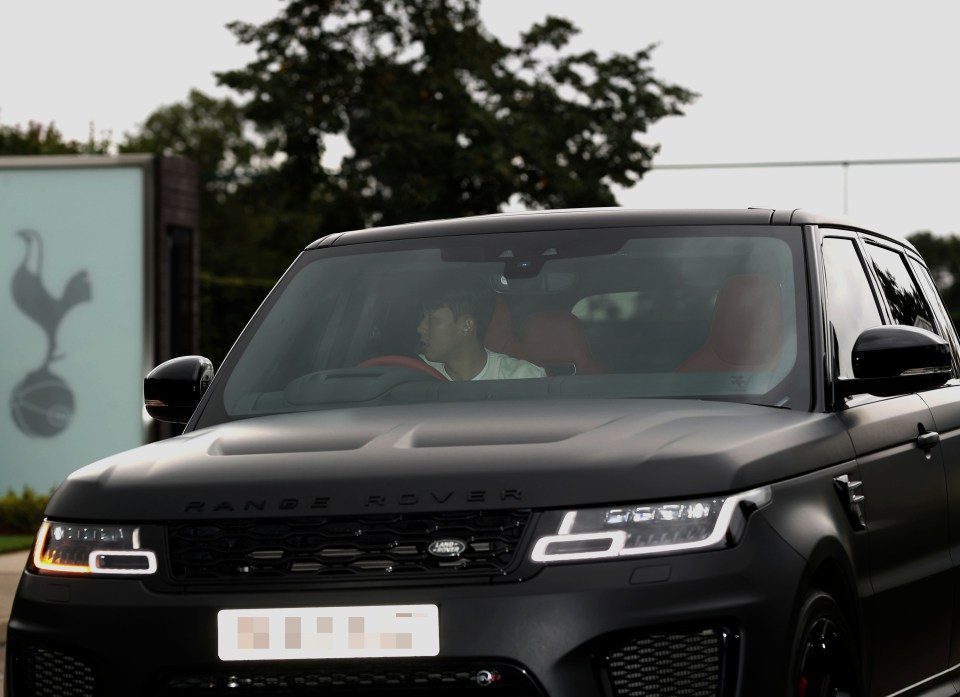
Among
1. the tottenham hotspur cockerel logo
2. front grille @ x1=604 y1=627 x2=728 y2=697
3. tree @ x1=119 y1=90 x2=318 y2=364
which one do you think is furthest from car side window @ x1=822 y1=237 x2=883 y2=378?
tree @ x1=119 y1=90 x2=318 y2=364

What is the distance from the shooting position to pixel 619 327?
5.27 metres

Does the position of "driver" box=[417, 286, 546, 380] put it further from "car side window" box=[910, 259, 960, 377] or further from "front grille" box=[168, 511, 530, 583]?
"car side window" box=[910, 259, 960, 377]

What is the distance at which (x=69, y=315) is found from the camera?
746 inches

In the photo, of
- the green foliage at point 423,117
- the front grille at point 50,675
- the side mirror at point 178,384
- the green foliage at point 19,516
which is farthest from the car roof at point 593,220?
the green foliage at point 423,117

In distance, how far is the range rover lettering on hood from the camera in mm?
3904

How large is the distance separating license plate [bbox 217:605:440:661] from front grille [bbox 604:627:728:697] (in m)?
0.38

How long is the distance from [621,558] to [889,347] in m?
1.44

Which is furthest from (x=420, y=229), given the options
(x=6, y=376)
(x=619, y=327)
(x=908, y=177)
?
(x=908, y=177)

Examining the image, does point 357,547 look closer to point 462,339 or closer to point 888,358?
point 462,339

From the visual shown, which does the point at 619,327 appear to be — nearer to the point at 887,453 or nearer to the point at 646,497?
the point at 887,453

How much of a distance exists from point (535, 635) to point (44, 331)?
623 inches

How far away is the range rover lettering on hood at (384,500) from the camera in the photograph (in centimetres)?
390

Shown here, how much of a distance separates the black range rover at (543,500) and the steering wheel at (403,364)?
0.8 inches

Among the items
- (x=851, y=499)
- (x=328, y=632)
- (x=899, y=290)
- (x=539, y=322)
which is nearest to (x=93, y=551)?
(x=328, y=632)
